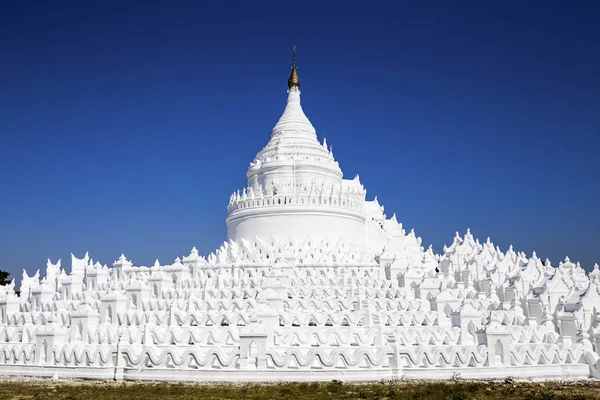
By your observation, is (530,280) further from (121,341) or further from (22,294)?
(22,294)

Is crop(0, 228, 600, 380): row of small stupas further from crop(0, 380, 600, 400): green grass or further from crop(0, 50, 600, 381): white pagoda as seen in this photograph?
crop(0, 380, 600, 400): green grass

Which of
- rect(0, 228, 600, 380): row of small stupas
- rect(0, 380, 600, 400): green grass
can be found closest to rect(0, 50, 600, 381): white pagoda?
rect(0, 228, 600, 380): row of small stupas

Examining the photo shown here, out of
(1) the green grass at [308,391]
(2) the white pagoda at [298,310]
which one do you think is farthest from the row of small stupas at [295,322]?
(1) the green grass at [308,391]

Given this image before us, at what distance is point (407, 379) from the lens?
24.6m

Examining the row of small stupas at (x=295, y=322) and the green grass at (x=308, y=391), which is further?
the row of small stupas at (x=295, y=322)

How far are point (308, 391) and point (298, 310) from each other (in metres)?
11.1

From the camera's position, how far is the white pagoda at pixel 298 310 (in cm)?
2500

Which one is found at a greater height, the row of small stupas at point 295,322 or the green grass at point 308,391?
the row of small stupas at point 295,322

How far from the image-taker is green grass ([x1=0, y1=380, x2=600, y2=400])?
67.4 ft

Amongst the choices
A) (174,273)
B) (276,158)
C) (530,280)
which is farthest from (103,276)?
(530,280)

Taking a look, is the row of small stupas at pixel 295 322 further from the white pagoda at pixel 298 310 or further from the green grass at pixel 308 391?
the green grass at pixel 308 391

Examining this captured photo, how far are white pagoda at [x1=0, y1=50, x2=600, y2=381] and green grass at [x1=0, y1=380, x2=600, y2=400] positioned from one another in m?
1.42

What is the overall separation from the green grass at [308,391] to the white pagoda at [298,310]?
1.42 metres

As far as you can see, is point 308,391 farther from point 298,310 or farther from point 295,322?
point 298,310
